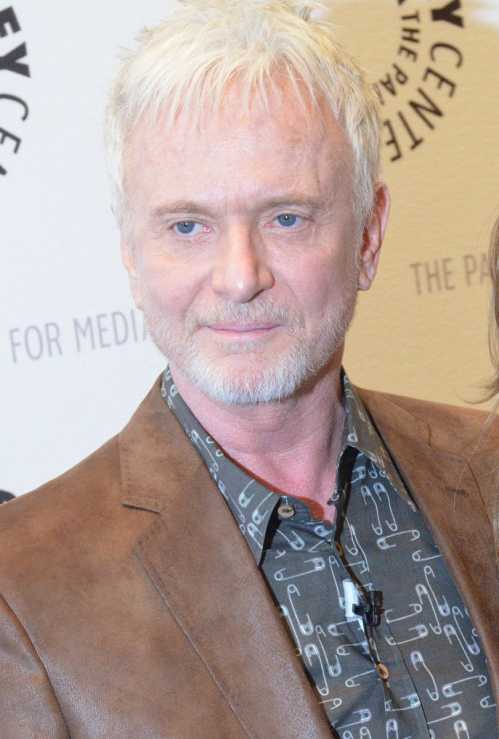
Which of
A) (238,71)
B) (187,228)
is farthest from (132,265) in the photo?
(238,71)

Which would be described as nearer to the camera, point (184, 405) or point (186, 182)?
point (186, 182)

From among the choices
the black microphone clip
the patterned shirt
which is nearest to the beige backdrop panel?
the patterned shirt

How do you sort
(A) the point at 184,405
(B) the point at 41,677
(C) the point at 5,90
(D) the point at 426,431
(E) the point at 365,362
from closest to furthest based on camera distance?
(B) the point at 41,677, (A) the point at 184,405, (D) the point at 426,431, (C) the point at 5,90, (E) the point at 365,362

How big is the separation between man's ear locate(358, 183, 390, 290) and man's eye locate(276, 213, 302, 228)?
0.58 ft

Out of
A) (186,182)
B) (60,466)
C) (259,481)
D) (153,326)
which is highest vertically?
(186,182)

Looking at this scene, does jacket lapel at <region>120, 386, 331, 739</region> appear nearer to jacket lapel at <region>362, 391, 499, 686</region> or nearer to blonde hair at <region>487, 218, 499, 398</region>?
jacket lapel at <region>362, 391, 499, 686</region>

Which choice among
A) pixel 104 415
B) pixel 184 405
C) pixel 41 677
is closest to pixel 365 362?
pixel 104 415

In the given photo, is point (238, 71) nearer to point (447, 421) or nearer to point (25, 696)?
point (447, 421)

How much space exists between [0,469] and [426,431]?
0.83 meters

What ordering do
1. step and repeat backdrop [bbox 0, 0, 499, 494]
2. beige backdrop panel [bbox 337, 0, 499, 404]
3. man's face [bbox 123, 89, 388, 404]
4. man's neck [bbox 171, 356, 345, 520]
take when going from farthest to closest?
beige backdrop panel [bbox 337, 0, 499, 404]
step and repeat backdrop [bbox 0, 0, 499, 494]
man's neck [bbox 171, 356, 345, 520]
man's face [bbox 123, 89, 388, 404]

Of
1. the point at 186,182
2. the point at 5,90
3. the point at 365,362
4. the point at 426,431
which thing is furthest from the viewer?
the point at 365,362

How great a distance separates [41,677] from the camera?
1.61m

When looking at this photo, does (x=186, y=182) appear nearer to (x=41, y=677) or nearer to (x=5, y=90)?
(x=41, y=677)

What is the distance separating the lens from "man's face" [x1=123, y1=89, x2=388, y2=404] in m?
1.73
